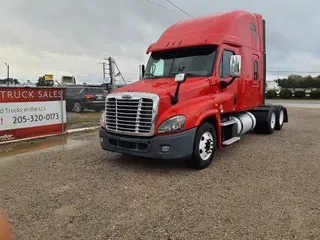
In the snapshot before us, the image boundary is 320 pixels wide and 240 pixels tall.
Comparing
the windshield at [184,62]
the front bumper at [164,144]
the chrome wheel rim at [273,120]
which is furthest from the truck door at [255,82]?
the front bumper at [164,144]

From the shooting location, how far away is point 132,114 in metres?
5.59

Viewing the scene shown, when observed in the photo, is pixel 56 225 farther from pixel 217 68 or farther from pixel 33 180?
pixel 217 68

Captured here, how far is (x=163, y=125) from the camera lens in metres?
5.33

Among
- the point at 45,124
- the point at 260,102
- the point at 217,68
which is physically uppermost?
the point at 217,68

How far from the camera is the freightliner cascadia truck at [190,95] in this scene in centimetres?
538

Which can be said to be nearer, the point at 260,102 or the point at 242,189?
the point at 242,189

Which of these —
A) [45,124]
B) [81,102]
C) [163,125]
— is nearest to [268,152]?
[163,125]

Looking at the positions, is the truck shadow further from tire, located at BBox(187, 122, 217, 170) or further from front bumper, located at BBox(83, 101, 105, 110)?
front bumper, located at BBox(83, 101, 105, 110)

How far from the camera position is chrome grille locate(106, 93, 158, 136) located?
17.7 feet

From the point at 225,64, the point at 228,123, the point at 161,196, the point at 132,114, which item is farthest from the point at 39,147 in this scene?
the point at 225,64

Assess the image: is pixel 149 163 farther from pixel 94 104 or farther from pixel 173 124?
pixel 94 104

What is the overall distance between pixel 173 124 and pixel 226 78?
6.78 ft

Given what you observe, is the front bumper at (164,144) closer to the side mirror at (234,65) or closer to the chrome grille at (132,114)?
the chrome grille at (132,114)

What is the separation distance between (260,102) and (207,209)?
6.11 m
